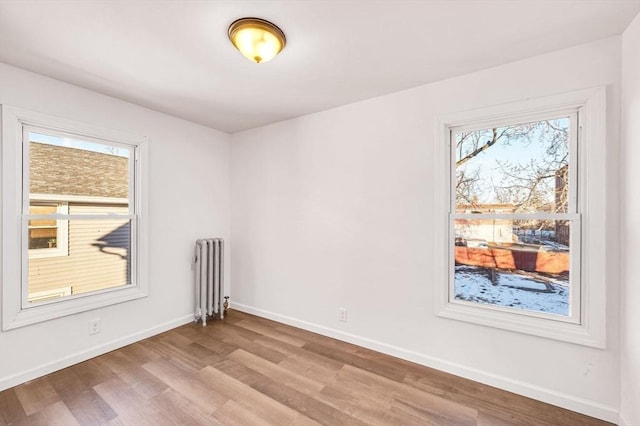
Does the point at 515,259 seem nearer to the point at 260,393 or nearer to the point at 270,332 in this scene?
the point at 260,393

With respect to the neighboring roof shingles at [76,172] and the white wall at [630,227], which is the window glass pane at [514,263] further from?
the neighboring roof shingles at [76,172]

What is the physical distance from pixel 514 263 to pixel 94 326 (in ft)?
12.4

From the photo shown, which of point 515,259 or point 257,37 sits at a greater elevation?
point 257,37

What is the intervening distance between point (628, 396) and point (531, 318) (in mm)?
585

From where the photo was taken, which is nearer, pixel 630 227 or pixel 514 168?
pixel 630 227

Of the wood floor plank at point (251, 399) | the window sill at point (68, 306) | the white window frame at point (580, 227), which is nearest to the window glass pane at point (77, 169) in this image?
the window sill at point (68, 306)

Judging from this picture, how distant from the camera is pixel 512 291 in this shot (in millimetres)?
2211

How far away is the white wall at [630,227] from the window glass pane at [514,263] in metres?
0.33

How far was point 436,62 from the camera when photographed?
6.92 feet

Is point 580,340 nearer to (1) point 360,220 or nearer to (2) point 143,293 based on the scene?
(1) point 360,220

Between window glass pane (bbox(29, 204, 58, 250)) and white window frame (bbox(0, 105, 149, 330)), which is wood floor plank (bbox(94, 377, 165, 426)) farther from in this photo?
window glass pane (bbox(29, 204, 58, 250))

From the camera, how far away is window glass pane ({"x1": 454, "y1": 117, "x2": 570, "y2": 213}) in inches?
80.4

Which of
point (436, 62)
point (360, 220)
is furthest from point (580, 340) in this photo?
point (436, 62)

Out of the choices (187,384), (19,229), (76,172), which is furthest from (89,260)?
(187,384)
